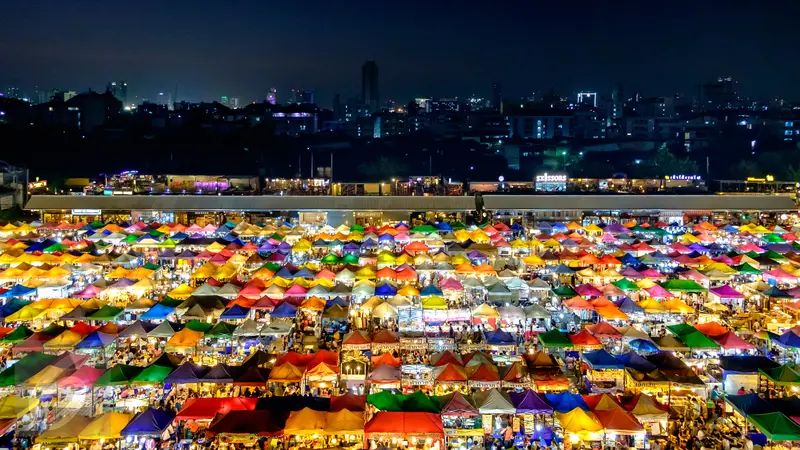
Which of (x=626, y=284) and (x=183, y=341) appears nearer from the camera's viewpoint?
(x=183, y=341)

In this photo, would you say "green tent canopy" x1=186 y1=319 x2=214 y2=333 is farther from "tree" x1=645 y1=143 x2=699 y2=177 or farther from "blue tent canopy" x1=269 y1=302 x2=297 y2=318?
"tree" x1=645 y1=143 x2=699 y2=177

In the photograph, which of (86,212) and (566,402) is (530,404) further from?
(86,212)

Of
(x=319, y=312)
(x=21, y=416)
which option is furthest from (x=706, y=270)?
(x=21, y=416)

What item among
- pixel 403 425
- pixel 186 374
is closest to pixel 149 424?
pixel 186 374

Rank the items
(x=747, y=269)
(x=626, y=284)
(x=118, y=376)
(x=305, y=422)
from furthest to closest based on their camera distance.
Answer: (x=747, y=269)
(x=626, y=284)
(x=118, y=376)
(x=305, y=422)

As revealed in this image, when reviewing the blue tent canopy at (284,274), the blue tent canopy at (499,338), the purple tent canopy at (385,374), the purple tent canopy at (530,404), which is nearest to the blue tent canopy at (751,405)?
the purple tent canopy at (530,404)

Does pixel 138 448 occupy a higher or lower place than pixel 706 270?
lower

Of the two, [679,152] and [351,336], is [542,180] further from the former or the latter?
[679,152]
